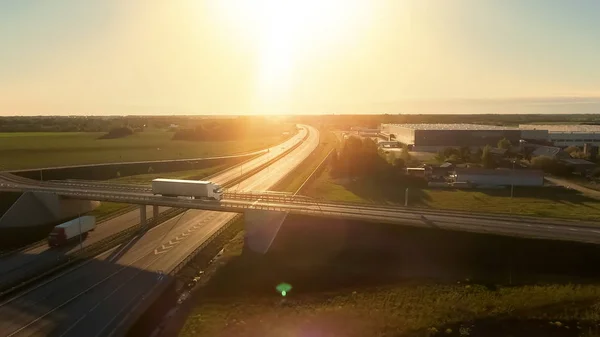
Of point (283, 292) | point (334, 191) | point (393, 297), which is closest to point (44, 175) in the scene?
point (334, 191)

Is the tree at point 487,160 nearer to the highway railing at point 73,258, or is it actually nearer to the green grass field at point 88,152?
the green grass field at point 88,152

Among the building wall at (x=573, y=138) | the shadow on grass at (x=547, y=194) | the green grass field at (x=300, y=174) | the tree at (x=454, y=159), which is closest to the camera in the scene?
the shadow on grass at (x=547, y=194)

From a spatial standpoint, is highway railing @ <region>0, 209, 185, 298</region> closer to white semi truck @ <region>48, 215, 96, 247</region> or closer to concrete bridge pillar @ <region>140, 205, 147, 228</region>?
concrete bridge pillar @ <region>140, 205, 147, 228</region>

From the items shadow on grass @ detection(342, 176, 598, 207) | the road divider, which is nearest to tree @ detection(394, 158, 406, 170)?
shadow on grass @ detection(342, 176, 598, 207)

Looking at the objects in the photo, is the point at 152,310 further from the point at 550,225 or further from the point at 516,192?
the point at 516,192

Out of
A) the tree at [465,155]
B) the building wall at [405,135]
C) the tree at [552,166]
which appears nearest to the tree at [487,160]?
the tree at [552,166]

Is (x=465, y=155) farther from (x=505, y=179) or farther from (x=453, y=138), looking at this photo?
(x=505, y=179)
